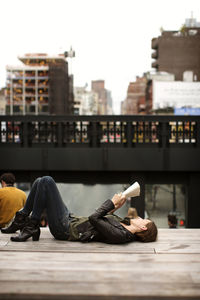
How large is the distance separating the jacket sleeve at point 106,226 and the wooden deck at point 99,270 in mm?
87

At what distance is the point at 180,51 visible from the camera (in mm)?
45688

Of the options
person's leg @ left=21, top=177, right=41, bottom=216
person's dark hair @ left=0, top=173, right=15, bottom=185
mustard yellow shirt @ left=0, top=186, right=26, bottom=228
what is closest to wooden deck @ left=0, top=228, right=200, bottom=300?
person's leg @ left=21, top=177, right=41, bottom=216

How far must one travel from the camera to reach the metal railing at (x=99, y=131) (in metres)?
9.52

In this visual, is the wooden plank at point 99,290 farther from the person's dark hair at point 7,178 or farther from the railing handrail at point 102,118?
the railing handrail at point 102,118

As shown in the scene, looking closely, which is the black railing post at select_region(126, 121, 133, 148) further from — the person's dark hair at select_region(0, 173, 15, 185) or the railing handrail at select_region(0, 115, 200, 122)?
the person's dark hair at select_region(0, 173, 15, 185)

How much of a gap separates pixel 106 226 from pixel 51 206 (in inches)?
24.0

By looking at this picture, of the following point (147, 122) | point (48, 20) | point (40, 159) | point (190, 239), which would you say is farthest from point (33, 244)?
point (48, 20)

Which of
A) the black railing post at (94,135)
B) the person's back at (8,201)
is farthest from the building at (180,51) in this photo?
the person's back at (8,201)

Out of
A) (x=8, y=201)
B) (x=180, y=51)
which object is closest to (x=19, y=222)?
(x=8, y=201)

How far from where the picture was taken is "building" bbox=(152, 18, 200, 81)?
4409 cm

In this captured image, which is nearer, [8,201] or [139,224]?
[139,224]

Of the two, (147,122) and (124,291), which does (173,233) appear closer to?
(124,291)

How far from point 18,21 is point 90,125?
80.5ft

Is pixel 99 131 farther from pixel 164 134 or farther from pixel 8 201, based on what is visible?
pixel 8 201
